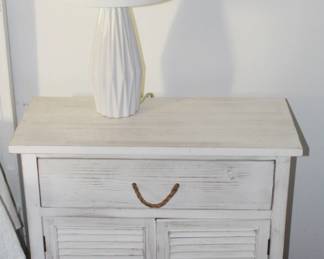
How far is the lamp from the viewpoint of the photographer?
129 centimetres

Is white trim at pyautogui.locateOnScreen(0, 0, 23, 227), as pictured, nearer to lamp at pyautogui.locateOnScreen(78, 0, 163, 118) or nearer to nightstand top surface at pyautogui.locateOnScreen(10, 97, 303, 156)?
nightstand top surface at pyautogui.locateOnScreen(10, 97, 303, 156)

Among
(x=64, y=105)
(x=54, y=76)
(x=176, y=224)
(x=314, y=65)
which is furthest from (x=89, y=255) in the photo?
(x=314, y=65)

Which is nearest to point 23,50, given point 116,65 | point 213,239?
point 116,65

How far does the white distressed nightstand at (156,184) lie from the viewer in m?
1.26

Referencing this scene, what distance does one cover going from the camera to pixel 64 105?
145 centimetres

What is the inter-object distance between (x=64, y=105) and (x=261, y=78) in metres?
0.56

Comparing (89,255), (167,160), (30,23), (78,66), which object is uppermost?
(30,23)

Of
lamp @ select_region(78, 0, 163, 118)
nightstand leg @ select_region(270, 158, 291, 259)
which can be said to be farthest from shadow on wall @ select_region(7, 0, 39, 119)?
nightstand leg @ select_region(270, 158, 291, 259)

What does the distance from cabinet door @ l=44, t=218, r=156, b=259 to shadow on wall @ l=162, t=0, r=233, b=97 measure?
46 centimetres

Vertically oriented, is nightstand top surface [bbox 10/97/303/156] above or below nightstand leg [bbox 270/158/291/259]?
above

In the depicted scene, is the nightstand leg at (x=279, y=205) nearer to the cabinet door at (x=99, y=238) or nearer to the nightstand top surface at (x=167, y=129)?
the nightstand top surface at (x=167, y=129)

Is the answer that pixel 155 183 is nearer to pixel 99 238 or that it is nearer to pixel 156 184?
pixel 156 184

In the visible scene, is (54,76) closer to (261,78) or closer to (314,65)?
(261,78)

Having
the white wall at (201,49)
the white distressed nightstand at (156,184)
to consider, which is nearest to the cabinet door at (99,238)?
the white distressed nightstand at (156,184)
